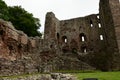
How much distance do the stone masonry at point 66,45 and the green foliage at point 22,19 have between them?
436 cm

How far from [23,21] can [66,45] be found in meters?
8.25

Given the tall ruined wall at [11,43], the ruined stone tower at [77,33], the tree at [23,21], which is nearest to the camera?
the tall ruined wall at [11,43]

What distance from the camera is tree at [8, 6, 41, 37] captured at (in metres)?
32.5

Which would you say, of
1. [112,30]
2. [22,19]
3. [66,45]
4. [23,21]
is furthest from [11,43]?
[22,19]

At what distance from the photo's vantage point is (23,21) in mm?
32438

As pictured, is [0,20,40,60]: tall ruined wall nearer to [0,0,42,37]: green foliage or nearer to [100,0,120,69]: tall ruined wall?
[100,0,120,69]: tall ruined wall

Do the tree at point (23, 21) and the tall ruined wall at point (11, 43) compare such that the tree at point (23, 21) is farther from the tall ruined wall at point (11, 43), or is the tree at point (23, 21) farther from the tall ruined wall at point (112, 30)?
the tall ruined wall at point (112, 30)

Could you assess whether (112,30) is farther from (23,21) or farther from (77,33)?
(23,21)

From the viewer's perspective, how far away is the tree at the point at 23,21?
107ft

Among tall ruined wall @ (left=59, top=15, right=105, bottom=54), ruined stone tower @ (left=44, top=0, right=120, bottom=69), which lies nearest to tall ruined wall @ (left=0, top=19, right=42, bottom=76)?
ruined stone tower @ (left=44, top=0, right=120, bottom=69)

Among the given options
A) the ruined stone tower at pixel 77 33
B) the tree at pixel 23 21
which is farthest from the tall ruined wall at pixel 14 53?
the tree at pixel 23 21

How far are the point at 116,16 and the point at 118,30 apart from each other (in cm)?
169

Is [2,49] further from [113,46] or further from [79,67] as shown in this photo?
[113,46]

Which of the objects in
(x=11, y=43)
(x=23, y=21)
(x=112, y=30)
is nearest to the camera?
(x=11, y=43)
